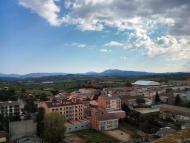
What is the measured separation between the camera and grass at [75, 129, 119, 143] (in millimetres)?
20250

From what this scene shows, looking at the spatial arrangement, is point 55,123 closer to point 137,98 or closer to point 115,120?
point 115,120

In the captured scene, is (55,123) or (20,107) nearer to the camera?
(55,123)

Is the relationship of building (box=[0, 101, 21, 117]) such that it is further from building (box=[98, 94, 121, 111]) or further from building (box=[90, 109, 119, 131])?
building (box=[98, 94, 121, 111])

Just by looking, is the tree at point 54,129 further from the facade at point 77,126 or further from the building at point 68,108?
the building at point 68,108

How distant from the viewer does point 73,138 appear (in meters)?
21.3

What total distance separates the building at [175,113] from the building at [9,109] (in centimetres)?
1632

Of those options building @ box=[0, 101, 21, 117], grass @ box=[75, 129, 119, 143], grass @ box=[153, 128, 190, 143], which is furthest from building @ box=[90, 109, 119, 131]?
grass @ box=[153, 128, 190, 143]

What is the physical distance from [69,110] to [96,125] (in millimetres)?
4424

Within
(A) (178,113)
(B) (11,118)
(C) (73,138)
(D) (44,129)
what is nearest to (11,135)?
(D) (44,129)

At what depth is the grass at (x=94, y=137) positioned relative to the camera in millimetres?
20250

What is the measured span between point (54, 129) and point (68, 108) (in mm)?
8090

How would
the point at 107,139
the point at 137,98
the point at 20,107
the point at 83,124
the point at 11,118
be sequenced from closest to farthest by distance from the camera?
the point at 107,139
the point at 83,124
the point at 11,118
the point at 20,107
the point at 137,98

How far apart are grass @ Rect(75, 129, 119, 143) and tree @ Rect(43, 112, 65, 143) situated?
238 cm

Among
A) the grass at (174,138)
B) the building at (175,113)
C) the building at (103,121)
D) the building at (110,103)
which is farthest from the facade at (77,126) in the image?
the grass at (174,138)
